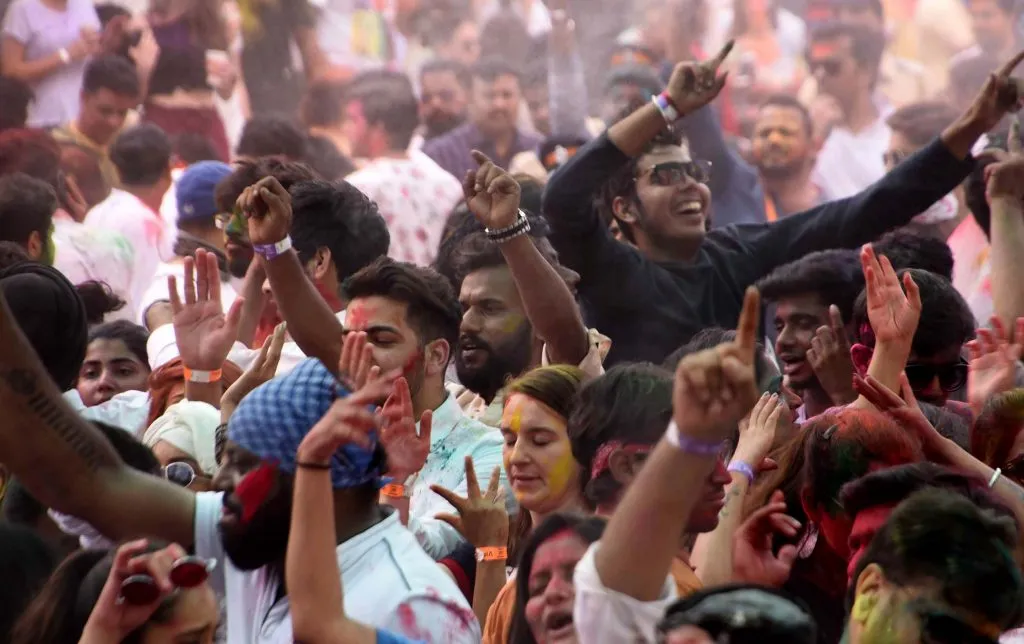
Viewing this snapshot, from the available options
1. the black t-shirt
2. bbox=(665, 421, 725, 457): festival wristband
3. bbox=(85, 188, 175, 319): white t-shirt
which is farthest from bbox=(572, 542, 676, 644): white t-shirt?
the black t-shirt

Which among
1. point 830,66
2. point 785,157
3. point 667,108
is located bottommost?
point 785,157

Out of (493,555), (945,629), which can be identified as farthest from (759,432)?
(945,629)

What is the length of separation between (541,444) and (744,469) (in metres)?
0.47

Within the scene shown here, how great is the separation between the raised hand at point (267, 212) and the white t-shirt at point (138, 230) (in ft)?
10.8

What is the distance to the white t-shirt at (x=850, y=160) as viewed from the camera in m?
11.4

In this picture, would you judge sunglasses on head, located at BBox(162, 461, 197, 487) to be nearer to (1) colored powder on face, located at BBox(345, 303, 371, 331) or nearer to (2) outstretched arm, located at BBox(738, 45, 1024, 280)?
(1) colored powder on face, located at BBox(345, 303, 371, 331)

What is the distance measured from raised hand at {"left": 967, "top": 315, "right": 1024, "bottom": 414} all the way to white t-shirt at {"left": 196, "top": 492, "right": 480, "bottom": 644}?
5.53 feet

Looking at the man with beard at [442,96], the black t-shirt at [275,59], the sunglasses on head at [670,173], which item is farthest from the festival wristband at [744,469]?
the black t-shirt at [275,59]

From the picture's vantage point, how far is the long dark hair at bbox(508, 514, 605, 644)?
3.41 meters

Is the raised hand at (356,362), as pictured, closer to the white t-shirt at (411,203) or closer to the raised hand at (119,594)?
the raised hand at (119,594)

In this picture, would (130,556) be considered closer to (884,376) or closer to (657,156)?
(884,376)

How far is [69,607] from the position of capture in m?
3.46

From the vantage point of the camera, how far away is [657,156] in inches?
238

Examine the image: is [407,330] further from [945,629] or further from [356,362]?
[945,629]
